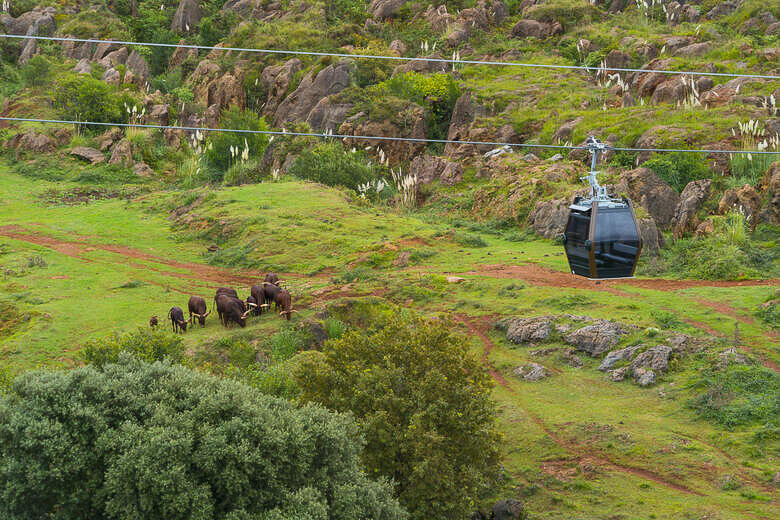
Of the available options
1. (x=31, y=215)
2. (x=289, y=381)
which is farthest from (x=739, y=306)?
(x=31, y=215)

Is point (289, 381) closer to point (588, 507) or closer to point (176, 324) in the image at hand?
point (588, 507)

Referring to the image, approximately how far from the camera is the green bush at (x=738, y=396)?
1725 cm

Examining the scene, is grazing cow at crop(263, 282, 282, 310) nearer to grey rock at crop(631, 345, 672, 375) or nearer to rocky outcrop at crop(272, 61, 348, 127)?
grey rock at crop(631, 345, 672, 375)

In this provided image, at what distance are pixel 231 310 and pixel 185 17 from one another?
68.9m

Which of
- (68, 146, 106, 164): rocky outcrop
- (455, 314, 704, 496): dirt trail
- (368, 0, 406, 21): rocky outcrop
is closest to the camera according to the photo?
(455, 314, 704, 496): dirt trail

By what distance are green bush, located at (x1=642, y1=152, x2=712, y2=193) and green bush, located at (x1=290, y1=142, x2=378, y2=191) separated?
55.2 feet

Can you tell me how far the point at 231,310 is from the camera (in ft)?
78.5

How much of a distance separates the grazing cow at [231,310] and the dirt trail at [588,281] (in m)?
9.39

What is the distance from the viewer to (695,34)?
55594mm

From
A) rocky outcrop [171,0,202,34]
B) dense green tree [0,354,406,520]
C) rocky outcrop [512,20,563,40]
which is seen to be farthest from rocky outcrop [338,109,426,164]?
rocky outcrop [171,0,202,34]

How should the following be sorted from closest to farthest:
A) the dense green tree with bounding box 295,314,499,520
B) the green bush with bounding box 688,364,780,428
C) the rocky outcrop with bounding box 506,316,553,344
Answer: the dense green tree with bounding box 295,314,499,520
the green bush with bounding box 688,364,780,428
the rocky outcrop with bounding box 506,316,553,344

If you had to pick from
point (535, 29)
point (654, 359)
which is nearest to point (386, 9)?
point (535, 29)

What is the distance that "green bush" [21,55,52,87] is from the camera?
65.4m

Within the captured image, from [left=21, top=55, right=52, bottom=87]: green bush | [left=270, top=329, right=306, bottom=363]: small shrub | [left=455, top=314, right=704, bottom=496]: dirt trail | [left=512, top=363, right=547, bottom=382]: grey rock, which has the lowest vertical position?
[left=455, top=314, right=704, bottom=496]: dirt trail
